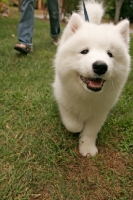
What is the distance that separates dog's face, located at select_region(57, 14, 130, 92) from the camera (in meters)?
1.70

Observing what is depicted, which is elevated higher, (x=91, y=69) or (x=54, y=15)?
(x=91, y=69)

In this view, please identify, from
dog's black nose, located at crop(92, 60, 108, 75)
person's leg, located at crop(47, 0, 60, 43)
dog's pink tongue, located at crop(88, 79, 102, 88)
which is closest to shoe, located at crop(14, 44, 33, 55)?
person's leg, located at crop(47, 0, 60, 43)

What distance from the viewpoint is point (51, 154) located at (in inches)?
82.6

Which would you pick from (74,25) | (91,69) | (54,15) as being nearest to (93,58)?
(91,69)

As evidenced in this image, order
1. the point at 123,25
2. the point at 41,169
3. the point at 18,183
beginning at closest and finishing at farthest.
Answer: the point at 18,183 < the point at 41,169 < the point at 123,25

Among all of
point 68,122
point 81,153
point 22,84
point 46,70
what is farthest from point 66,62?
point 46,70

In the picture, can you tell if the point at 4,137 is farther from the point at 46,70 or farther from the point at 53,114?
the point at 46,70

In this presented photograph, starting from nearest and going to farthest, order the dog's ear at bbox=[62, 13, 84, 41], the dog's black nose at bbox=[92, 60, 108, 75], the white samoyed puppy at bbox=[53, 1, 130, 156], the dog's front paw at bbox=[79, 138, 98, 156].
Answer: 1. the dog's black nose at bbox=[92, 60, 108, 75]
2. the white samoyed puppy at bbox=[53, 1, 130, 156]
3. the dog's ear at bbox=[62, 13, 84, 41]
4. the dog's front paw at bbox=[79, 138, 98, 156]

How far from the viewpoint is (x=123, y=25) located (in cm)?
210

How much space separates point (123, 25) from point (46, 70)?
214cm

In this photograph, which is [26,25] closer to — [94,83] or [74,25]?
[74,25]

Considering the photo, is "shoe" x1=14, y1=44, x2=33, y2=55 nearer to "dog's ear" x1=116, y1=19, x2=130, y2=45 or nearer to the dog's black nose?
"dog's ear" x1=116, y1=19, x2=130, y2=45

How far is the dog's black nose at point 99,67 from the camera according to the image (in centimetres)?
162

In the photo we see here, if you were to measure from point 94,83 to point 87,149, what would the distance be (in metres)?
0.76
